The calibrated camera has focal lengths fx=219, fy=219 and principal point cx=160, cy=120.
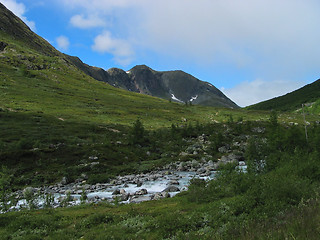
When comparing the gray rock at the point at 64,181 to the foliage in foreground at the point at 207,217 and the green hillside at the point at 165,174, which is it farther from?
the foliage in foreground at the point at 207,217

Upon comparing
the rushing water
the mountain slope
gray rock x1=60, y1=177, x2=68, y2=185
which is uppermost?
the mountain slope

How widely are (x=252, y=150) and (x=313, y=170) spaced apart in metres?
11.8

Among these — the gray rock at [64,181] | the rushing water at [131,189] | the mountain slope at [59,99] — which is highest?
the mountain slope at [59,99]

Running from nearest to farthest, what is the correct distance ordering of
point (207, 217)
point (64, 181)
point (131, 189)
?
point (207, 217) < point (131, 189) < point (64, 181)

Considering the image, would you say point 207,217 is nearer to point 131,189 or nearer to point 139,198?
point 139,198

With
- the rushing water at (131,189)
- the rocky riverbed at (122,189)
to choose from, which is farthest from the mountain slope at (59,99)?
the rushing water at (131,189)

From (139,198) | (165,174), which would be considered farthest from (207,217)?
(165,174)

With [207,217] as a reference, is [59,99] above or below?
above

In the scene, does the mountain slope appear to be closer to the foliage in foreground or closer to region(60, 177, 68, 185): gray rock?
region(60, 177, 68, 185): gray rock

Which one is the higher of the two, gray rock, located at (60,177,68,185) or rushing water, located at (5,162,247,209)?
gray rock, located at (60,177,68,185)

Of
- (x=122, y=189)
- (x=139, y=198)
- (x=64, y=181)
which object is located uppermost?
(x=64, y=181)

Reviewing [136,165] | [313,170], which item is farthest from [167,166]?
[313,170]

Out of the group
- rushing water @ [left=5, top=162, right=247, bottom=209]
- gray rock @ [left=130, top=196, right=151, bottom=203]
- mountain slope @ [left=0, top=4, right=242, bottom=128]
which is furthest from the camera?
mountain slope @ [left=0, top=4, right=242, bottom=128]

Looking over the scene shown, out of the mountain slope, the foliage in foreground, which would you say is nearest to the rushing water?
the foliage in foreground
